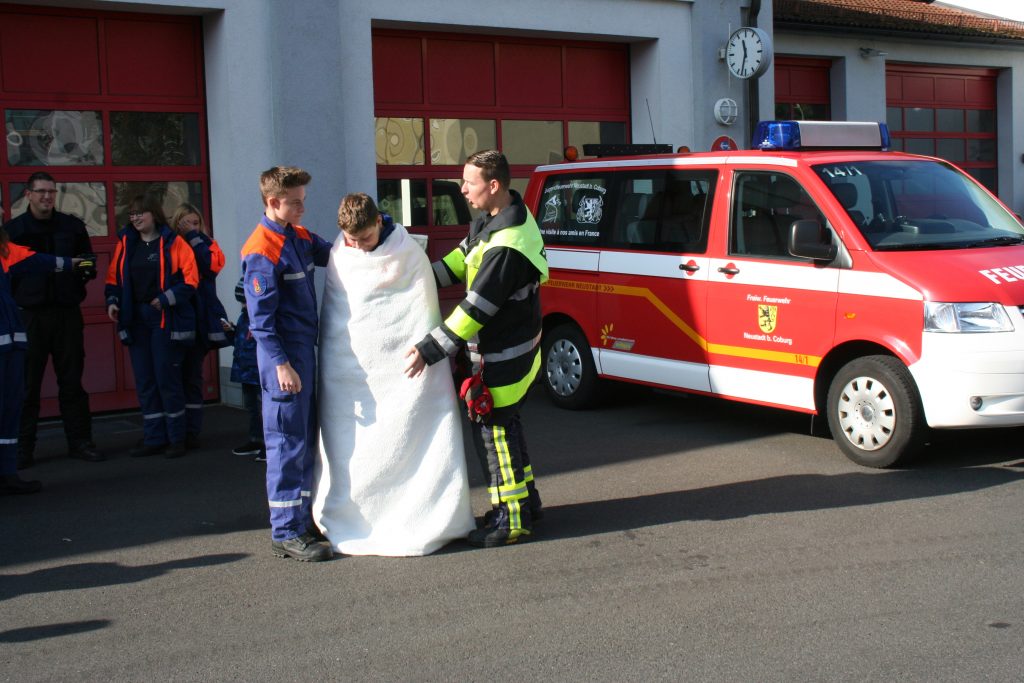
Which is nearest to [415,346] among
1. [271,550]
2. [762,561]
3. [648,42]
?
[271,550]

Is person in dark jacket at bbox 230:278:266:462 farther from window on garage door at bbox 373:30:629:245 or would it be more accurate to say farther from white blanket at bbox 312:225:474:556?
window on garage door at bbox 373:30:629:245

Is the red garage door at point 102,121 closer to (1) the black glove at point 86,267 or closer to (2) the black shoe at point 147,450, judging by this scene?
(2) the black shoe at point 147,450

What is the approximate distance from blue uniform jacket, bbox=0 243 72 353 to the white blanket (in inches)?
100

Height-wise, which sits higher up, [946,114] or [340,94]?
[946,114]

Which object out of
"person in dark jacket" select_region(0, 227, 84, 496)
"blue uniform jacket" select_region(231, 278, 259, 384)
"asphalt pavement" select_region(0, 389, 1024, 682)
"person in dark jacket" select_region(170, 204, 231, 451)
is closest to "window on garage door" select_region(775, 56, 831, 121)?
"asphalt pavement" select_region(0, 389, 1024, 682)

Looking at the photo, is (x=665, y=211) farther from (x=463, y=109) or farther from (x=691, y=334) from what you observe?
(x=463, y=109)

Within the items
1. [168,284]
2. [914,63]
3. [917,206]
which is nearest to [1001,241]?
[917,206]

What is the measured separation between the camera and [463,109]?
12.2 metres

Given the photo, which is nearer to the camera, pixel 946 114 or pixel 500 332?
pixel 500 332

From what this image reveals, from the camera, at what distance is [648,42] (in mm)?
13305

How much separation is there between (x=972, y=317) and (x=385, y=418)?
11.6 feet

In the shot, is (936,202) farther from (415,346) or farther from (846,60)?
(846,60)

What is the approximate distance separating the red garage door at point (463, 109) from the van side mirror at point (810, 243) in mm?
5320

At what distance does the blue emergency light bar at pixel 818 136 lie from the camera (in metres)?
8.42
